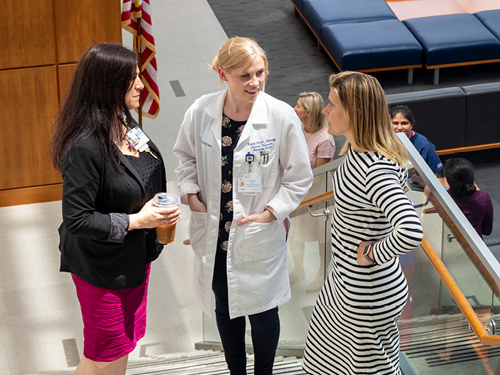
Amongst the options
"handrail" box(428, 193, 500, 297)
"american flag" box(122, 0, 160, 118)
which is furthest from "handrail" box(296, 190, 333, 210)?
"american flag" box(122, 0, 160, 118)

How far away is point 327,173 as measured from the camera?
3629 millimetres

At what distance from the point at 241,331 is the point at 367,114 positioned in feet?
4.11

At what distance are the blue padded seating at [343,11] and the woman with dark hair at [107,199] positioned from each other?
262 inches

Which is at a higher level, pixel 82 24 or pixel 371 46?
pixel 82 24

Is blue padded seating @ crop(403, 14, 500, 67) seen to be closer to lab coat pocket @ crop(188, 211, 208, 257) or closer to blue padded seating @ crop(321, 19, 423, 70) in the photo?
blue padded seating @ crop(321, 19, 423, 70)

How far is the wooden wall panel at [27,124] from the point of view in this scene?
5.64m

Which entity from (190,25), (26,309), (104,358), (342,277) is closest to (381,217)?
(342,277)

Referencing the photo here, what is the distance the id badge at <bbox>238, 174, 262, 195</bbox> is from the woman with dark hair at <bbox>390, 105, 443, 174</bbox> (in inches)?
98.3

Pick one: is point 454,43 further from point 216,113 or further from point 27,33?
point 216,113

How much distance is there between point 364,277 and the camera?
8.53 ft

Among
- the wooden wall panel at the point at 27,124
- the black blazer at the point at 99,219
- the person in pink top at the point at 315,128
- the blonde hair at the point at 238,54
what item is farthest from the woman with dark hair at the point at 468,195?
the wooden wall panel at the point at 27,124

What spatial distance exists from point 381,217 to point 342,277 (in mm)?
322

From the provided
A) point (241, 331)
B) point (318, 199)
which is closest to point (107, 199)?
point (241, 331)

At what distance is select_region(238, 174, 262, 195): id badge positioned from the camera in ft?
9.20
